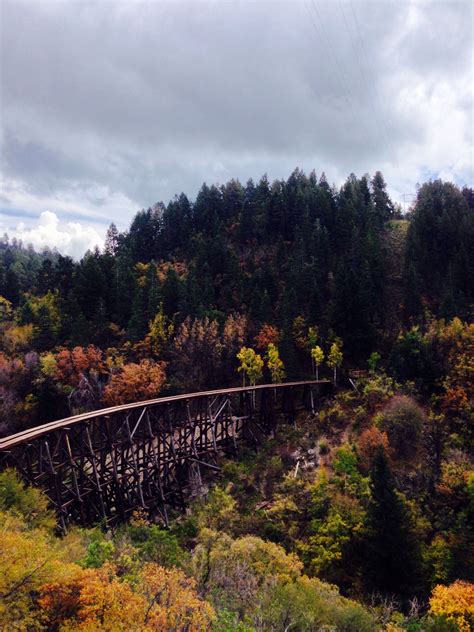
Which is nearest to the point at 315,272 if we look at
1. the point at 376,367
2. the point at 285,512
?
the point at 376,367

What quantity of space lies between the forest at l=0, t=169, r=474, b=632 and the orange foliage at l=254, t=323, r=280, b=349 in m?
0.17

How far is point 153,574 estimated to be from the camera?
13.1 metres

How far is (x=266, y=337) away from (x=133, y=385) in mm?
14780

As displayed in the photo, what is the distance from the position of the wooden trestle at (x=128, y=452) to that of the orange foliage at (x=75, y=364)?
1330 cm

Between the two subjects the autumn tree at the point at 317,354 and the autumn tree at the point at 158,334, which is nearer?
the autumn tree at the point at 317,354

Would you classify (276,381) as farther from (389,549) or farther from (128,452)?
(389,549)

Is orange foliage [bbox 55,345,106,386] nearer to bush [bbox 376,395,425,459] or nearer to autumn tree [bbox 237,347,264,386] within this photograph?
autumn tree [bbox 237,347,264,386]

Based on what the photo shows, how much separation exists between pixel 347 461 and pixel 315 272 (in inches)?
1137

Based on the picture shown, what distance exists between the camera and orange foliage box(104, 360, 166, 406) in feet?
127

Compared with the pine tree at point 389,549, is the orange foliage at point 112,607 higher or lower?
higher

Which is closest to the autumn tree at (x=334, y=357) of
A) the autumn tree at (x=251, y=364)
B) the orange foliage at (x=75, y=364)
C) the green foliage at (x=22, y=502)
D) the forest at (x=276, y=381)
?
the forest at (x=276, y=381)

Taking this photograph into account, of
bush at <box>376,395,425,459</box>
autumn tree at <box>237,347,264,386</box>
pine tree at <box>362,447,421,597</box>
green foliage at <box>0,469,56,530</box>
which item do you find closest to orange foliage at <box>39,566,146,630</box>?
green foliage at <box>0,469,56,530</box>

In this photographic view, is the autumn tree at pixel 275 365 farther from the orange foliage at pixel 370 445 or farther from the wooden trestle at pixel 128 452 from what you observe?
the orange foliage at pixel 370 445

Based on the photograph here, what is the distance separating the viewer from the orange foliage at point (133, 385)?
1524 inches
